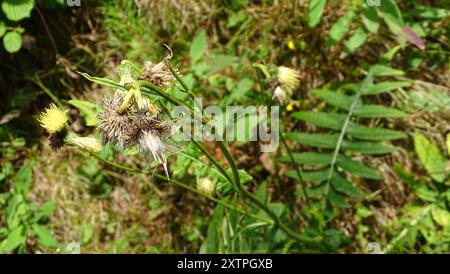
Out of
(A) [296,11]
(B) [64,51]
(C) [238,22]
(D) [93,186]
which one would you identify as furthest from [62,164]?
(A) [296,11]

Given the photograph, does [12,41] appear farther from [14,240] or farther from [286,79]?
[286,79]

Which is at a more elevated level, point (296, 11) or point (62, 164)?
point (296, 11)

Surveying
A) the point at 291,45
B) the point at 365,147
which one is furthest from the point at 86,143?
the point at 291,45

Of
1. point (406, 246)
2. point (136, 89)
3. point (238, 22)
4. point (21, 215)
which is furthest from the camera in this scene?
point (238, 22)

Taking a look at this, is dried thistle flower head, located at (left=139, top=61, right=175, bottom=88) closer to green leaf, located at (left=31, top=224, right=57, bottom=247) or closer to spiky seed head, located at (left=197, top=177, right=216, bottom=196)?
spiky seed head, located at (left=197, top=177, right=216, bottom=196)

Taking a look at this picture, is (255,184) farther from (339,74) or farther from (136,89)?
(136,89)

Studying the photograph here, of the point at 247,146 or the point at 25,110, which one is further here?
the point at 25,110

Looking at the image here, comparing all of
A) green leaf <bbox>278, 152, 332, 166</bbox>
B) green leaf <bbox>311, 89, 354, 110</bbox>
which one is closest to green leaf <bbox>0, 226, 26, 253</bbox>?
green leaf <bbox>278, 152, 332, 166</bbox>
